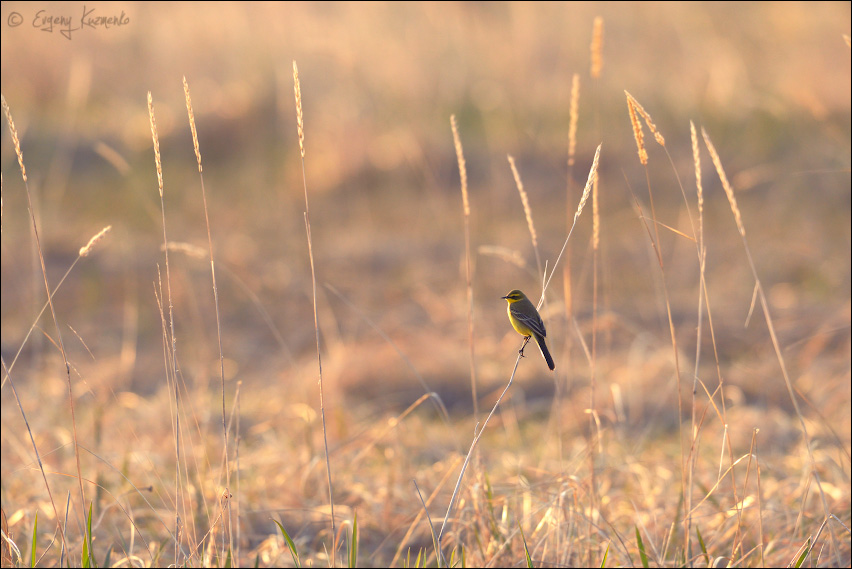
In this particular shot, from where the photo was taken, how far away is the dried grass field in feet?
7.04

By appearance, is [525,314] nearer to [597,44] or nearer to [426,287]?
[597,44]

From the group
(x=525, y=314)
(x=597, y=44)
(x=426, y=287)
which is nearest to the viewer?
(x=525, y=314)

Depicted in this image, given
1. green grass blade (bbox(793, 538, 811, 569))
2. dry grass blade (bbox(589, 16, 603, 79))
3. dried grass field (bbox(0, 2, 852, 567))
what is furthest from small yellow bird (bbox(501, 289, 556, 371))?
dry grass blade (bbox(589, 16, 603, 79))

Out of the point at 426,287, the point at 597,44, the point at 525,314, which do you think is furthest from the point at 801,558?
the point at 426,287

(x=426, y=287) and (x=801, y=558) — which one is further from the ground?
(x=426, y=287)

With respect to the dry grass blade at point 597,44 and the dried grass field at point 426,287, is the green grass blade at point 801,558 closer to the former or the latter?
the dried grass field at point 426,287

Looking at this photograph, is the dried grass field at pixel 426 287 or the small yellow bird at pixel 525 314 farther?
the dried grass field at pixel 426 287

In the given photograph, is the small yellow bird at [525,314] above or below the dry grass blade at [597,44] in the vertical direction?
below

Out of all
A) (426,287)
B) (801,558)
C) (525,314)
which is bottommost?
(801,558)

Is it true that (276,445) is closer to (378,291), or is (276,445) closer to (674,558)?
(674,558)

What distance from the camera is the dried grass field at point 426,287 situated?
7.04ft

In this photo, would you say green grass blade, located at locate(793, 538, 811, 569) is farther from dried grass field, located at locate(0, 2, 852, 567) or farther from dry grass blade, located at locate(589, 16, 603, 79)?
dry grass blade, located at locate(589, 16, 603, 79)

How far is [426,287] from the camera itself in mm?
5145


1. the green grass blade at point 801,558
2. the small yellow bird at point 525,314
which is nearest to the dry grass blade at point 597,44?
the small yellow bird at point 525,314
